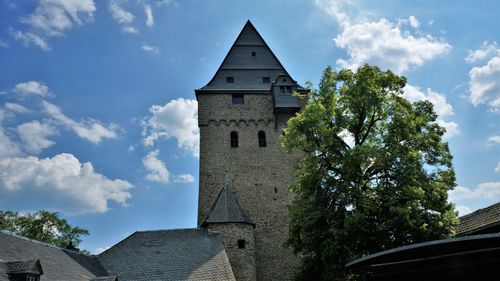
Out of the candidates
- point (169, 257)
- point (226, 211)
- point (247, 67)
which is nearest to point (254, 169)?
point (226, 211)

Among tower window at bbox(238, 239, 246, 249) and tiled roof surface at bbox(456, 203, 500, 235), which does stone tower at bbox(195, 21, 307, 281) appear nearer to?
tower window at bbox(238, 239, 246, 249)

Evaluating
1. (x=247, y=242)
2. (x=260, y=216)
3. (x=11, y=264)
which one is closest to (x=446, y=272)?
(x=11, y=264)

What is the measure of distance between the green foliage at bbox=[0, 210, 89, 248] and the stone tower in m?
11.8

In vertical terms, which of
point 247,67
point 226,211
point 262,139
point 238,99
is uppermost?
point 247,67

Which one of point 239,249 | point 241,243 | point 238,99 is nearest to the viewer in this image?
point 239,249

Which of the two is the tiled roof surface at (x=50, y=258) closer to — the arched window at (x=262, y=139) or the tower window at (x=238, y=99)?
the arched window at (x=262, y=139)

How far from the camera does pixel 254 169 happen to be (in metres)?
25.4

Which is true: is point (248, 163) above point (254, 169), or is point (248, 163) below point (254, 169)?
above

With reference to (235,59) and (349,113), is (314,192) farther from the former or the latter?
(235,59)

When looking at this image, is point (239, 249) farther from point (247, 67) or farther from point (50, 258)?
point (247, 67)

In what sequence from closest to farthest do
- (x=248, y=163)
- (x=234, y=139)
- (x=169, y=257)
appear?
(x=169, y=257) < (x=248, y=163) < (x=234, y=139)

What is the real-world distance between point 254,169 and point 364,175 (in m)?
11.3

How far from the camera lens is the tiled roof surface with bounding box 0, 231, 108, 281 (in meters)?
14.1

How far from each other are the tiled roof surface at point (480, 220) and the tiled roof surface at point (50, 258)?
14516 mm
